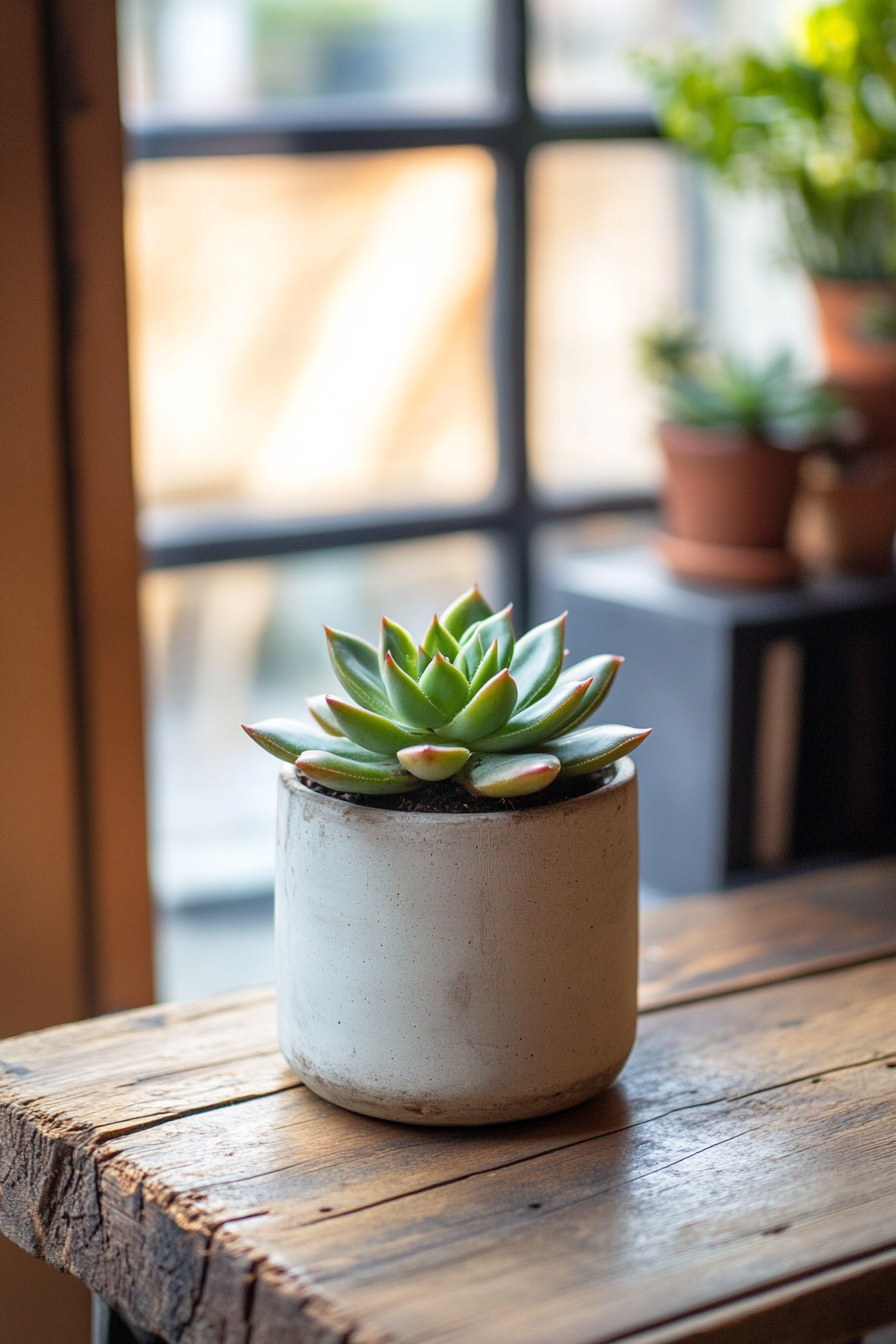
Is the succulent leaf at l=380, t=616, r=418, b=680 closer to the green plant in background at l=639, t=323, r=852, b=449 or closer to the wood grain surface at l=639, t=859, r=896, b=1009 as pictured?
the wood grain surface at l=639, t=859, r=896, b=1009

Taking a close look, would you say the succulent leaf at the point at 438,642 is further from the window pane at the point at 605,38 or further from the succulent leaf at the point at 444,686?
the window pane at the point at 605,38

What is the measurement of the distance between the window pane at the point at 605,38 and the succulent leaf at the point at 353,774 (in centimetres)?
105

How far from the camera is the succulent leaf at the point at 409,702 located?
2.49ft

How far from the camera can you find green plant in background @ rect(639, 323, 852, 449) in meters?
1.52

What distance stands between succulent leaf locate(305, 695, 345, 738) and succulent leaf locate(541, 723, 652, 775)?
0.12 meters

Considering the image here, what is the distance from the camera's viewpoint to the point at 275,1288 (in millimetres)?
651

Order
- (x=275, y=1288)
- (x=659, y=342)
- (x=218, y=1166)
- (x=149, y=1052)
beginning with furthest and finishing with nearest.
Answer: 1. (x=659, y=342)
2. (x=149, y=1052)
3. (x=218, y=1166)
4. (x=275, y=1288)

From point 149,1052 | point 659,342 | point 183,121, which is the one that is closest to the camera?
point 149,1052

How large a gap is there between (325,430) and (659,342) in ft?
1.18

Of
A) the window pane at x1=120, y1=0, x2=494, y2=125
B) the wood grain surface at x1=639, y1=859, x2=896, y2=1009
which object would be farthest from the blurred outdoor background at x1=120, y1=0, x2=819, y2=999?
the wood grain surface at x1=639, y1=859, x2=896, y2=1009

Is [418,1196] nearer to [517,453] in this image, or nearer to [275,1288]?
[275,1288]

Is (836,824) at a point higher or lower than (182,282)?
lower

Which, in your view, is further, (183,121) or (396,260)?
(396,260)

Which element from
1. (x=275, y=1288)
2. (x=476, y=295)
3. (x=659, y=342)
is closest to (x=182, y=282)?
(x=476, y=295)
